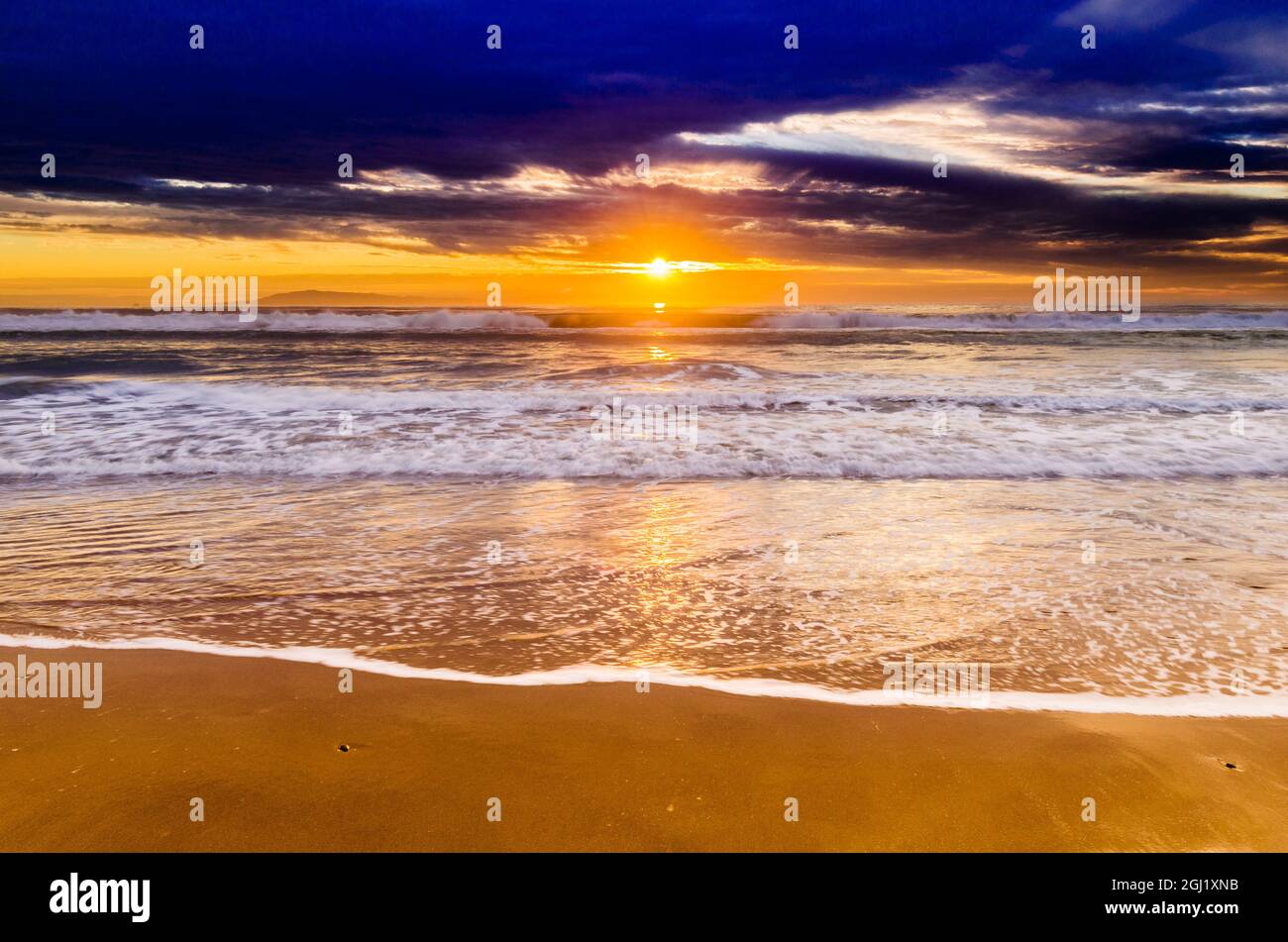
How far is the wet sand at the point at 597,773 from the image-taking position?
8.75 ft

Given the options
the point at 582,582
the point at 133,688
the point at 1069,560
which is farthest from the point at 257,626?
the point at 1069,560

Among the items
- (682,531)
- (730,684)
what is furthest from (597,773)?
(682,531)

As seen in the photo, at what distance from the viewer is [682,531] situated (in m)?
6.62

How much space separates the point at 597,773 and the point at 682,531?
365 centimetres

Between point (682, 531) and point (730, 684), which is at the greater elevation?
point (682, 531)

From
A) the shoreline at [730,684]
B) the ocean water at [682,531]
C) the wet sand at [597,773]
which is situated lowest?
the wet sand at [597,773]

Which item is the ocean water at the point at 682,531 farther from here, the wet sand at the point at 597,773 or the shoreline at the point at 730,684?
the wet sand at the point at 597,773

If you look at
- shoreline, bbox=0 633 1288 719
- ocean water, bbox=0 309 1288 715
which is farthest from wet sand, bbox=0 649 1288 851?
ocean water, bbox=0 309 1288 715

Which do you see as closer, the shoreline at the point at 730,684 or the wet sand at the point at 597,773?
the wet sand at the point at 597,773

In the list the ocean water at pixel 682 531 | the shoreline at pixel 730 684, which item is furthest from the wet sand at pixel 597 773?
the ocean water at pixel 682 531

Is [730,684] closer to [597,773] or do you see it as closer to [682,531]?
[597,773]

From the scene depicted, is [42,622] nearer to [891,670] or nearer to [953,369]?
[891,670]

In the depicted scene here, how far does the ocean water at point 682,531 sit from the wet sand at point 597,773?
1.03ft
